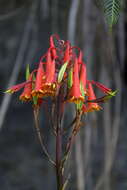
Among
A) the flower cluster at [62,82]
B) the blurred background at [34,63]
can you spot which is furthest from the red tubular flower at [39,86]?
the blurred background at [34,63]

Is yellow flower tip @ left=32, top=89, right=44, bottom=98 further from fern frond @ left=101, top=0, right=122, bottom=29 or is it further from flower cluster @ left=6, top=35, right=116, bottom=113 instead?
fern frond @ left=101, top=0, right=122, bottom=29

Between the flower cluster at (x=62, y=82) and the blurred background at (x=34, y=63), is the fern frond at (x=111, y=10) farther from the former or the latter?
the blurred background at (x=34, y=63)

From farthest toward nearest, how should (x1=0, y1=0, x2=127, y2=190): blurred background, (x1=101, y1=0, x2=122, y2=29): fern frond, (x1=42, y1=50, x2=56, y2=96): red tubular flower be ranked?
(x1=0, y1=0, x2=127, y2=190): blurred background, (x1=42, y1=50, x2=56, y2=96): red tubular flower, (x1=101, y1=0, x2=122, y2=29): fern frond

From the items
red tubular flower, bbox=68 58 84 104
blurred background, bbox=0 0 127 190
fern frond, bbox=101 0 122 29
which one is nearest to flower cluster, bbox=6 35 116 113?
red tubular flower, bbox=68 58 84 104

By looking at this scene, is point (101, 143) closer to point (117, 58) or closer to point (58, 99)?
point (117, 58)

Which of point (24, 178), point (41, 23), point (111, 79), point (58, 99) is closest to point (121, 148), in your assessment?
point (111, 79)

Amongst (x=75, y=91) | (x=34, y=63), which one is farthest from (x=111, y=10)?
(x=34, y=63)

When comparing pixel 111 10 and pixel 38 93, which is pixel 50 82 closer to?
pixel 38 93
